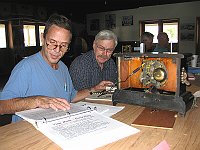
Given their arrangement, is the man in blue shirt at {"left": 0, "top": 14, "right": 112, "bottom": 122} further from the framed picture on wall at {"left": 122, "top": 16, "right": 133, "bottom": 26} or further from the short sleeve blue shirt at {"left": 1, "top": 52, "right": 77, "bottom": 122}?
the framed picture on wall at {"left": 122, "top": 16, "right": 133, "bottom": 26}

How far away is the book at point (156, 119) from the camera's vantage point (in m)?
1.26

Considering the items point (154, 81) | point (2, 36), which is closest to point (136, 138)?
point (154, 81)

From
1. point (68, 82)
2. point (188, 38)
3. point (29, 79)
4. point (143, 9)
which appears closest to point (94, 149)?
point (29, 79)

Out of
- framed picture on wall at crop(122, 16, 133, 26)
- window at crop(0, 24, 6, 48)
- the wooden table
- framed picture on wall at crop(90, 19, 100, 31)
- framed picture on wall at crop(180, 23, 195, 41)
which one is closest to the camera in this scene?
the wooden table

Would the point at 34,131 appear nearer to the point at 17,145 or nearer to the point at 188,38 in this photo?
the point at 17,145

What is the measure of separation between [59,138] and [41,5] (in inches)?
390

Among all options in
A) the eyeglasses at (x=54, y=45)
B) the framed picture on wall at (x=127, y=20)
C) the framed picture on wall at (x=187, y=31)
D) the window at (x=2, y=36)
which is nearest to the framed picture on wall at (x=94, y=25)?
Result: the framed picture on wall at (x=127, y=20)

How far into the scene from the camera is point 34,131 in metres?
1.19

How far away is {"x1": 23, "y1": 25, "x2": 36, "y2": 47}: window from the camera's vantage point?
10.1 m

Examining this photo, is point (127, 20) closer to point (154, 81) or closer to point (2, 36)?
point (2, 36)

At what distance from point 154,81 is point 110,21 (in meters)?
10.0

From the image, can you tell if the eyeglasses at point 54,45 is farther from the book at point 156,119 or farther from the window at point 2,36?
the window at point 2,36

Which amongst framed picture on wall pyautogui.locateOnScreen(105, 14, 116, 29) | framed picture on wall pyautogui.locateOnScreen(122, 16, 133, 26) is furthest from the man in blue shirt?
framed picture on wall pyautogui.locateOnScreen(105, 14, 116, 29)

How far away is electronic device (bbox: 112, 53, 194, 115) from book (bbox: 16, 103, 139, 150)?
13.4 inches
